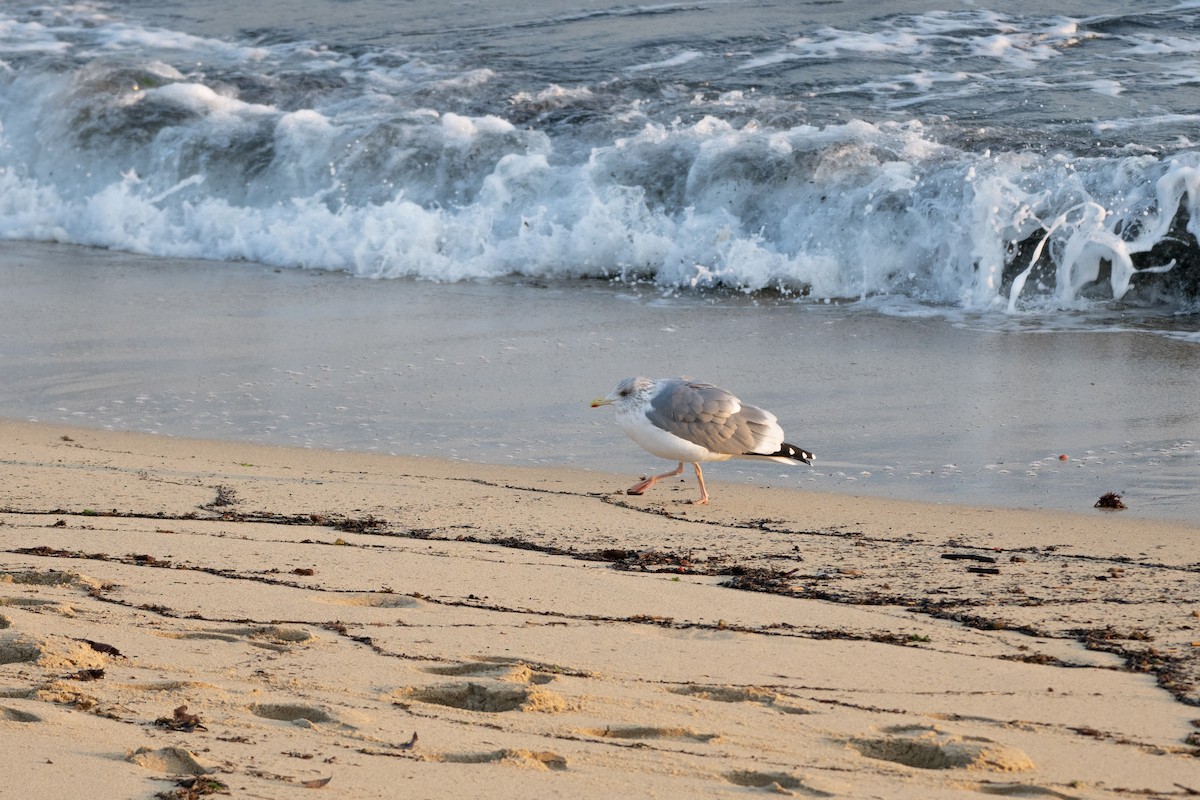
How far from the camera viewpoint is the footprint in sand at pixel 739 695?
3051 mm

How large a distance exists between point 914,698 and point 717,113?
33.0 ft

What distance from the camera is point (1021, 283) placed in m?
9.09

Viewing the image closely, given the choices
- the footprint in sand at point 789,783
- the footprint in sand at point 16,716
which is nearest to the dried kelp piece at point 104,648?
the footprint in sand at point 16,716

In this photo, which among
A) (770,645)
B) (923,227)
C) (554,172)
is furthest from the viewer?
(554,172)

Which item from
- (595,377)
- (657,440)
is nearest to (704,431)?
(657,440)

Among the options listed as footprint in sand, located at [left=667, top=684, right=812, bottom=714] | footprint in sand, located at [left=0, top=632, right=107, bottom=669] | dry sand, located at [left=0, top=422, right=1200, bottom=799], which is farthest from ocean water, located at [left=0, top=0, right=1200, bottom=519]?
footprint in sand, located at [left=0, top=632, right=107, bottom=669]

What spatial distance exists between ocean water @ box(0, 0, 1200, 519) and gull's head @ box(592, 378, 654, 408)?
47cm

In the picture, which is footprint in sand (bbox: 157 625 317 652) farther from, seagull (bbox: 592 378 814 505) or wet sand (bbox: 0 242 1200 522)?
wet sand (bbox: 0 242 1200 522)

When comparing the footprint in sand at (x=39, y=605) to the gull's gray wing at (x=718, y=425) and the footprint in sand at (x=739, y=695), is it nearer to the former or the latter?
the footprint in sand at (x=739, y=695)

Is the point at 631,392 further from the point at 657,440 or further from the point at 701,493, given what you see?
the point at 701,493

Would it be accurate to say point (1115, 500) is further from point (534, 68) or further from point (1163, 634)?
point (534, 68)

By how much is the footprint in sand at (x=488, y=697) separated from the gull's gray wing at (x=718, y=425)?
2.44 meters

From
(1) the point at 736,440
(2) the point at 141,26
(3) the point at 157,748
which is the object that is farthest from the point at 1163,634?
(2) the point at 141,26

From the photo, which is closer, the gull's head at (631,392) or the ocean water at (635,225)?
the gull's head at (631,392)
